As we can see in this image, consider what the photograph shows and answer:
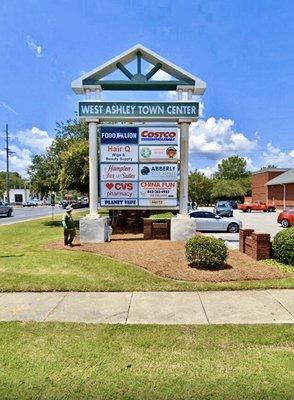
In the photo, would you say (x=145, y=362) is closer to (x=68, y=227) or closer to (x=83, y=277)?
(x=83, y=277)

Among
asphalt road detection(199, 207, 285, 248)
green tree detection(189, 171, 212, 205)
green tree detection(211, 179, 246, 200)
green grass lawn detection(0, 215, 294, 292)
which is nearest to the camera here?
green grass lawn detection(0, 215, 294, 292)

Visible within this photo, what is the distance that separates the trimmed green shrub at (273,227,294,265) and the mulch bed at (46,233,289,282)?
0.59m

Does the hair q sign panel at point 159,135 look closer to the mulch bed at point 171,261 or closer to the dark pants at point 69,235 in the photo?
the mulch bed at point 171,261

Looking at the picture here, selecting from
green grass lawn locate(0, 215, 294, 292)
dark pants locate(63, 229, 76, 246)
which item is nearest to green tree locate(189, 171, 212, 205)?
dark pants locate(63, 229, 76, 246)

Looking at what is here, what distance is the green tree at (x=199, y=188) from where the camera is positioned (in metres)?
66.3

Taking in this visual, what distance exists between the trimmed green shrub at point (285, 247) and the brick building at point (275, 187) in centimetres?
3706

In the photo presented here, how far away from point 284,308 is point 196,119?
8350 millimetres

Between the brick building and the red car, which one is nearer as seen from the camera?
the red car

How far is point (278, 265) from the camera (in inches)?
359

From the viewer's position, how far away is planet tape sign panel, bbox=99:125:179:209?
12930 mm

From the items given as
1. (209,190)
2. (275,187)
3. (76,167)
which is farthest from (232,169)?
(76,167)

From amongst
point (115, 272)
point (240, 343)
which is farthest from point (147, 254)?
point (240, 343)

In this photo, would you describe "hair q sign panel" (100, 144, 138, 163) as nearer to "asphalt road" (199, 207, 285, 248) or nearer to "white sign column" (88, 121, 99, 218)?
"white sign column" (88, 121, 99, 218)

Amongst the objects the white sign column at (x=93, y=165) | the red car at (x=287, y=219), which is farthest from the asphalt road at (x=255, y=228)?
the white sign column at (x=93, y=165)
